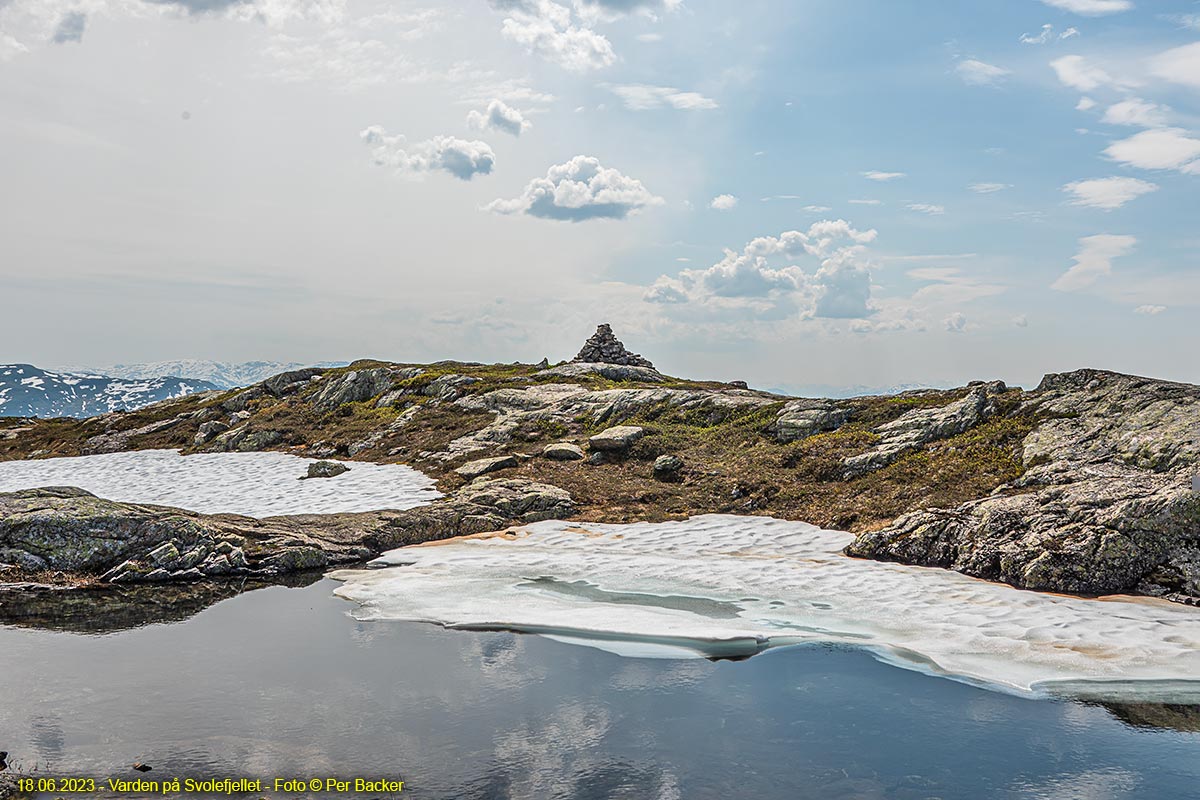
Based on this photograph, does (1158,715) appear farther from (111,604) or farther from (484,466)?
(484,466)

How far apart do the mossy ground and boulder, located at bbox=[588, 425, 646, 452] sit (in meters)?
0.54

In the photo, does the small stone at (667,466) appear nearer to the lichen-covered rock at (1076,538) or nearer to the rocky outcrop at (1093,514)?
the rocky outcrop at (1093,514)

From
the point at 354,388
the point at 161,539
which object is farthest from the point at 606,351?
the point at 161,539

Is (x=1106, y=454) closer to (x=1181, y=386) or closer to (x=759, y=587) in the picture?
(x=1181, y=386)

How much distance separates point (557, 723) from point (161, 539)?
15675 millimetres

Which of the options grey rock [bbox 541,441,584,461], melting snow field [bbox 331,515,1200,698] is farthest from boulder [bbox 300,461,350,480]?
melting snow field [bbox 331,515,1200,698]

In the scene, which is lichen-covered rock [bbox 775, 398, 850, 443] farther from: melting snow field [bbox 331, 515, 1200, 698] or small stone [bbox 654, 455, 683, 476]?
melting snow field [bbox 331, 515, 1200, 698]

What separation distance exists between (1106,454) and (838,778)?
66.7 ft

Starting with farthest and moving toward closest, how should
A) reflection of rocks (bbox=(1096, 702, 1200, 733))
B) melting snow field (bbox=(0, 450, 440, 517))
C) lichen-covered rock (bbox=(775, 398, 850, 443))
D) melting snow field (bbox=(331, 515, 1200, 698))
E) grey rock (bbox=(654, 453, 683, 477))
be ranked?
lichen-covered rock (bbox=(775, 398, 850, 443)) < grey rock (bbox=(654, 453, 683, 477)) < melting snow field (bbox=(0, 450, 440, 517)) < melting snow field (bbox=(331, 515, 1200, 698)) < reflection of rocks (bbox=(1096, 702, 1200, 733))

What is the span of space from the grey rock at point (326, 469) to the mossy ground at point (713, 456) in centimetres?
381

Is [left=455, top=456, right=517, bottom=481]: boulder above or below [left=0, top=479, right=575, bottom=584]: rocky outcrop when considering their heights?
above

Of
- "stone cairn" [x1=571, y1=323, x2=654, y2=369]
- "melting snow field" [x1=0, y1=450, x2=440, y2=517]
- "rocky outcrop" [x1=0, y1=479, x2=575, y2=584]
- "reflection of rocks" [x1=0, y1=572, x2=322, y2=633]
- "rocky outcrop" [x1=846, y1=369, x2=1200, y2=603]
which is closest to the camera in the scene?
"reflection of rocks" [x1=0, y1=572, x2=322, y2=633]

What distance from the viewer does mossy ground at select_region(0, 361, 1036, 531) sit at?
27.5m

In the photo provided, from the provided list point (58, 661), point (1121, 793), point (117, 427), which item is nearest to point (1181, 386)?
point (1121, 793)
